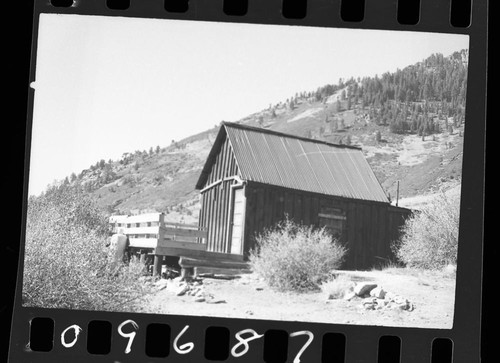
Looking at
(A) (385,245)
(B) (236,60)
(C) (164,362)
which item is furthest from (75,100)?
(A) (385,245)

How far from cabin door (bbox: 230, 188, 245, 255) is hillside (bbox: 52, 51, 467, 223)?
1.82ft

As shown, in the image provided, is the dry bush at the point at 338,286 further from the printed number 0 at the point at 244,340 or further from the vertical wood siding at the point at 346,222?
the printed number 0 at the point at 244,340

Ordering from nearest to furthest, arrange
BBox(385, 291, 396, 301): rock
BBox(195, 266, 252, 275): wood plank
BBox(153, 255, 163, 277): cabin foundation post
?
BBox(385, 291, 396, 301): rock → BBox(153, 255, 163, 277): cabin foundation post → BBox(195, 266, 252, 275): wood plank

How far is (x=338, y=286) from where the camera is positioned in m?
7.48

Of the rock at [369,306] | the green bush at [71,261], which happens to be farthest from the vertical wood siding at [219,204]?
the rock at [369,306]

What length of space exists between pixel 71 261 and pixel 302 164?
105 inches

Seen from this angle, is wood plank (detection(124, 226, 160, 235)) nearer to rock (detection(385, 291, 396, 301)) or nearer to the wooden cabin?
the wooden cabin

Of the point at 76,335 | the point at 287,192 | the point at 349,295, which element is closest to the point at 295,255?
the point at 287,192

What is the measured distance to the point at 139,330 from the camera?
Result: 22.9 ft

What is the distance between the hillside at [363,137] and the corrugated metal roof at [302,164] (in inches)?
5.5

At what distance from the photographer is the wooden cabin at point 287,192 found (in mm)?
7840

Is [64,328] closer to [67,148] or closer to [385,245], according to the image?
[67,148]

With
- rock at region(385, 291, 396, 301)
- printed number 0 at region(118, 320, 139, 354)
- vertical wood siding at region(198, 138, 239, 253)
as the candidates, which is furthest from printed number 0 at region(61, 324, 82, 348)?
rock at region(385, 291, 396, 301)

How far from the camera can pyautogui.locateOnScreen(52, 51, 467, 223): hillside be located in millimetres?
7305
